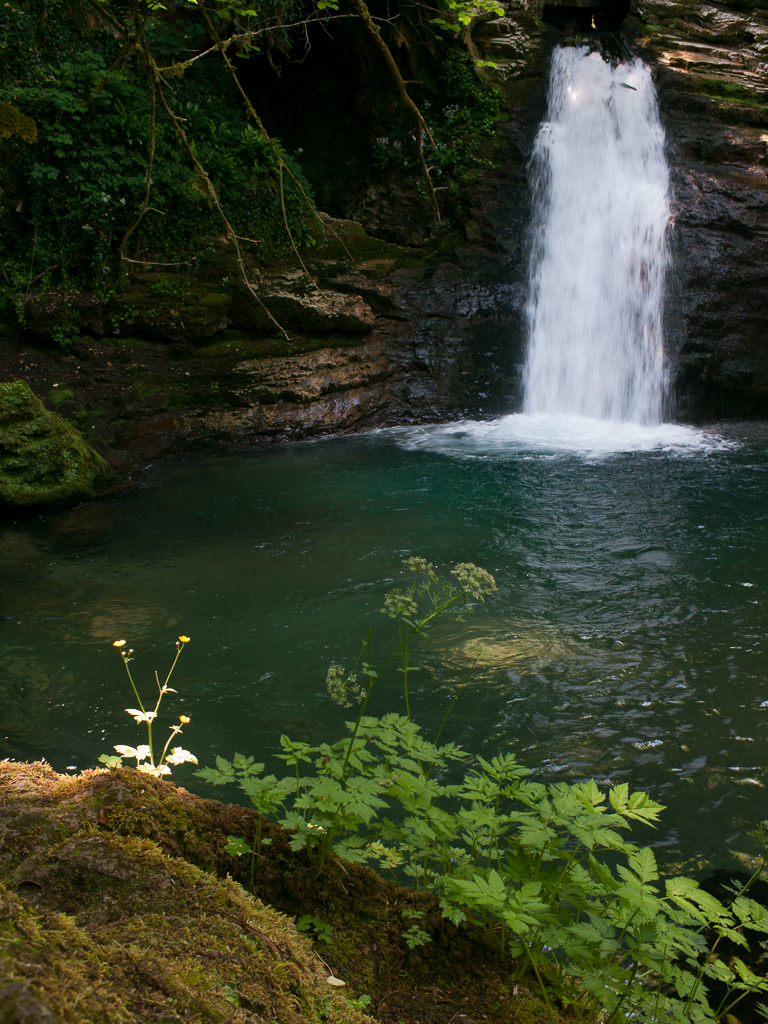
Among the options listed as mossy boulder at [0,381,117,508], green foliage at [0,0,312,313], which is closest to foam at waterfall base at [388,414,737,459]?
green foliage at [0,0,312,313]

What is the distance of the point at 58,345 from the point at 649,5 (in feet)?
39.8

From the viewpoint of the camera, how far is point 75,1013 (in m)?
0.82

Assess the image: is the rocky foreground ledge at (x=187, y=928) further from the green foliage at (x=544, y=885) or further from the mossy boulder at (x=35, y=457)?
the mossy boulder at (x=35, y=457)

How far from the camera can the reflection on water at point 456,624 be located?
346 cm

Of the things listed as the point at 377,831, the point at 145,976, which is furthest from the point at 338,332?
the point at 145,976

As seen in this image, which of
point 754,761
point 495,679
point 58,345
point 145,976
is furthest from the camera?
point 58,345

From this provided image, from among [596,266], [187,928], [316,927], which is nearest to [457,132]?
[596,266]

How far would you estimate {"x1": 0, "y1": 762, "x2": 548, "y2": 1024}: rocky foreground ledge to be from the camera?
3.17ft

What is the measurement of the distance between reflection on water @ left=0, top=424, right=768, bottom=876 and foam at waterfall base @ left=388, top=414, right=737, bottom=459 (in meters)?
0.99

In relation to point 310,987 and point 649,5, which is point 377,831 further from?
point 649,5

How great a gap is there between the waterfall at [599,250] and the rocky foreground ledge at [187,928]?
33.5 feet

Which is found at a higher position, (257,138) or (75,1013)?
(257,138)

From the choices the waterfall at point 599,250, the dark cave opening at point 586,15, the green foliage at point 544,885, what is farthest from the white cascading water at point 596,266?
the green foliage at point 544,885

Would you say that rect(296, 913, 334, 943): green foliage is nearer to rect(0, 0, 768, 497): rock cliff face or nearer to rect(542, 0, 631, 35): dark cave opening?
rect(0, 0, 768, 497): rock cliff face
